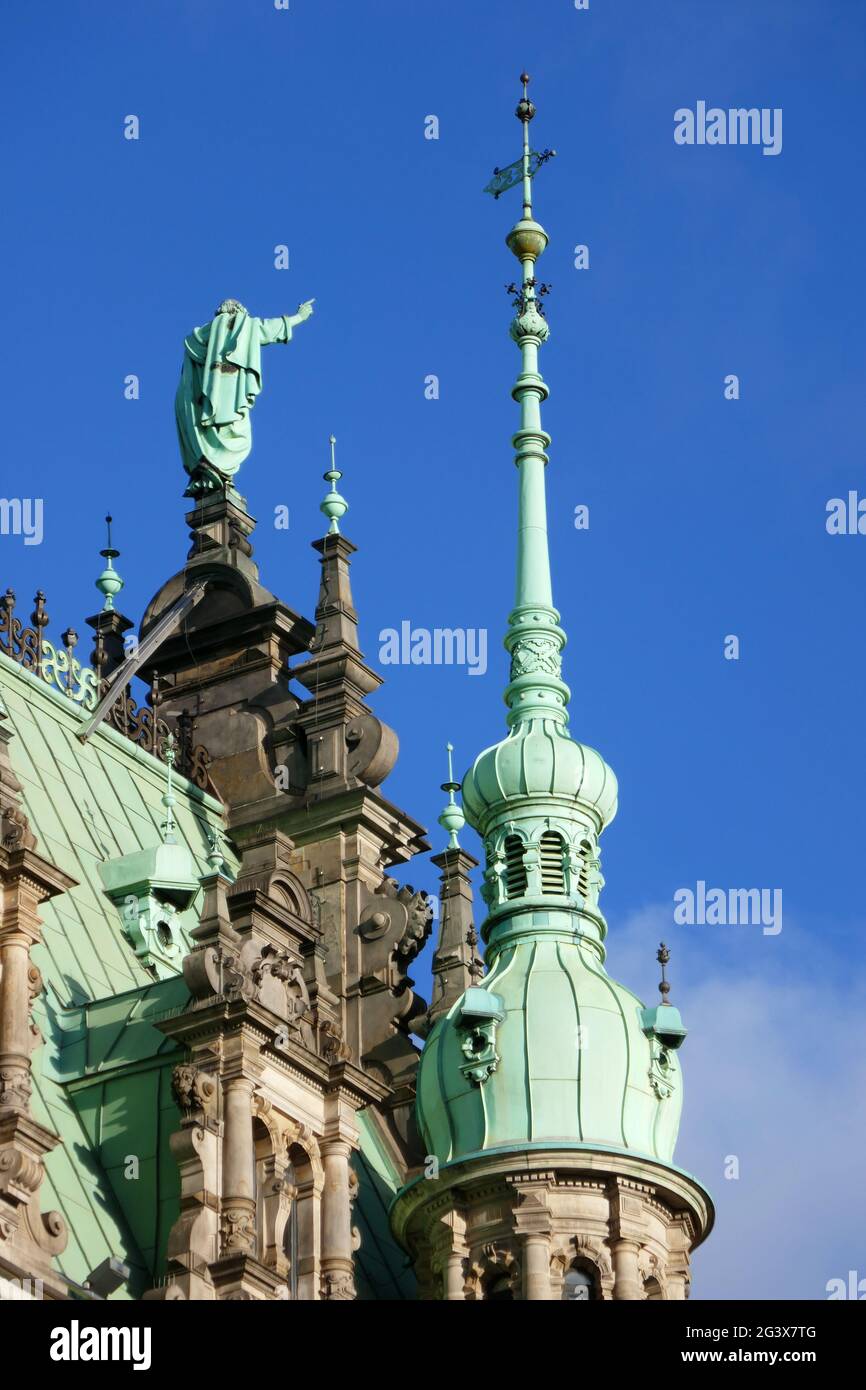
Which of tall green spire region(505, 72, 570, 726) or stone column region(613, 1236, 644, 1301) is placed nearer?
stone column region(613, 1236, 644, 1301)

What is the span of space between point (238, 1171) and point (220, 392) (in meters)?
24.0

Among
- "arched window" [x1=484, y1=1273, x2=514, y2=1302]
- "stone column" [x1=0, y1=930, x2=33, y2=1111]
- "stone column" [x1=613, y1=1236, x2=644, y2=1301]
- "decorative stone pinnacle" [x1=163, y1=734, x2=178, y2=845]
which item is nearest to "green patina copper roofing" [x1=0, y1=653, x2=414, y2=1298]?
"decorative stone pinnacle" [x1=163, y1=734, x2=178, y2=845]

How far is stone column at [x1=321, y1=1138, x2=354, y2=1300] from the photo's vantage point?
5550 cm

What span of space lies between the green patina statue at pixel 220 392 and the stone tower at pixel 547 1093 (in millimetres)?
13029

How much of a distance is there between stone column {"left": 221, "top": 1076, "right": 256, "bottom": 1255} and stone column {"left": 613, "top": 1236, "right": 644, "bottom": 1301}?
5608mm

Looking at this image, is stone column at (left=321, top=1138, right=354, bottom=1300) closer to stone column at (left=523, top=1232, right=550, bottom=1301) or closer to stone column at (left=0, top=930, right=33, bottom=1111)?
stone column at (left=523, top=1232, right=550, bottom=1301)

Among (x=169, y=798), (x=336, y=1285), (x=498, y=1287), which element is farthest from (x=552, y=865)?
(x=336, y=1285)

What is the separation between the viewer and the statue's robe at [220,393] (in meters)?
74.9

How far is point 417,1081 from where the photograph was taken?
62.1 metres

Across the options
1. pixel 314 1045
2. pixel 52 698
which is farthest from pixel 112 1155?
pixel 52 698

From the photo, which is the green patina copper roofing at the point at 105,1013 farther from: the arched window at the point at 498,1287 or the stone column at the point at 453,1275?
the arched window at the point at 498,1287

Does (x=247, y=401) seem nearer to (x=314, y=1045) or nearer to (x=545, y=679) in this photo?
(x=545, y=679)

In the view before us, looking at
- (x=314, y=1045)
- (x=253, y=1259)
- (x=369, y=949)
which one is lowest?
(x=253, y=1259)
